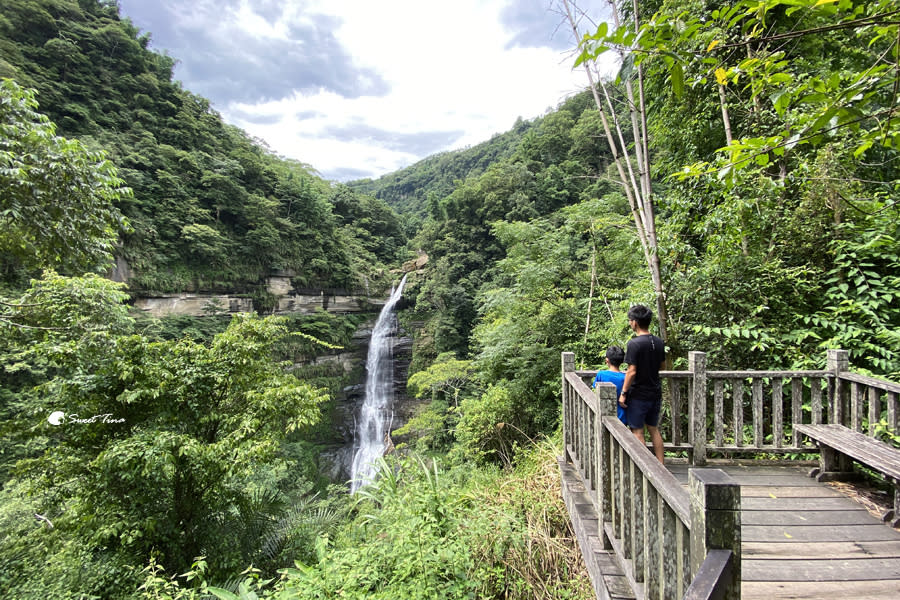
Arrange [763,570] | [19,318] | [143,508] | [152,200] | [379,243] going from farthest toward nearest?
[379,243]
[152,200]
[19,318]
[143,508]
[763,570]

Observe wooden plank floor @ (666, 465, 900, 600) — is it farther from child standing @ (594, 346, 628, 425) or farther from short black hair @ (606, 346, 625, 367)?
short black hair @ (606, 346, 625, 367)

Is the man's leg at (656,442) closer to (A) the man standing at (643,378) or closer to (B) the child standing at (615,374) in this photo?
(A) the man standing at (643,378)

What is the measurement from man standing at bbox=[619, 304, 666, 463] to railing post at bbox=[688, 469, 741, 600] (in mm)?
1616

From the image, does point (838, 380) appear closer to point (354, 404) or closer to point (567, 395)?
point (567, 395)

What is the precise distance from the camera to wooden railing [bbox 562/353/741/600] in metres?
0.91

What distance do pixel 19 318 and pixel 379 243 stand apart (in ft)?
78.3

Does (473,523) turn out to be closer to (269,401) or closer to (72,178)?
(269,401)

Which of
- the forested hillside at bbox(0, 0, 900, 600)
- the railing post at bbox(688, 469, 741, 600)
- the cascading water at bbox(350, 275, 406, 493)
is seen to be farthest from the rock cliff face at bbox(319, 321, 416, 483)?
the railing post at bbox(688, 469, 741, 600)

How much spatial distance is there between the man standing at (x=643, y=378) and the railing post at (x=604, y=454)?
0.69 meters

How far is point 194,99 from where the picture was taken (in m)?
21.0

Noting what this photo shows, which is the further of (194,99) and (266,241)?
(194,99)

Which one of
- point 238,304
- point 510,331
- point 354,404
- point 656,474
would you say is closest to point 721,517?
point 656,474

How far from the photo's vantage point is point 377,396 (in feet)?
64.3

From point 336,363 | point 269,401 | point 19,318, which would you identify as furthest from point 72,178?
point 336,363
